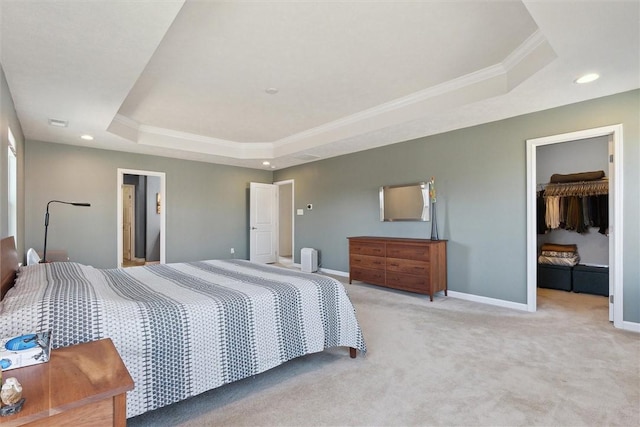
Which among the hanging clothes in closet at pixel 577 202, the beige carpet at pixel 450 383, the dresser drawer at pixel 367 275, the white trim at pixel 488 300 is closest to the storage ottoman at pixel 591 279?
the hanging clothes in closet at pixel 577 202

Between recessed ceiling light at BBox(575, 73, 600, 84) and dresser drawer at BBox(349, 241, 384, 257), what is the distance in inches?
111

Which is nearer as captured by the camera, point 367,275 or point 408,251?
point 408,251

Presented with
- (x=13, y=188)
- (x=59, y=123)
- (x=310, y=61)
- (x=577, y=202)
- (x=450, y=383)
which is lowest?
(x=450, y=383)

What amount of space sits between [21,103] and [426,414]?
4.38 m

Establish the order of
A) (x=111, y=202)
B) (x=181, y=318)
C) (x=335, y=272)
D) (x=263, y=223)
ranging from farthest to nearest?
(x=263, y=223) → (x=335, y=272) → (x=111, y=202) → (x=181, y=318)

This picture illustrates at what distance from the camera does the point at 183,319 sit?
68.9 inches

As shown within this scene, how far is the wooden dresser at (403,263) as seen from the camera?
417 cm

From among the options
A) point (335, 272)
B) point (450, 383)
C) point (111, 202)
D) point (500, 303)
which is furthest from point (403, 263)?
point (111, 202)

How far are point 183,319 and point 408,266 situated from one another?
327 centimetres

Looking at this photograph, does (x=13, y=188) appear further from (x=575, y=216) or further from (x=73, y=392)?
(x=575, y=216)

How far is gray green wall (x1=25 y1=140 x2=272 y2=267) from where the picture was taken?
4.79m

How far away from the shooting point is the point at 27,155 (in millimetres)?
4648

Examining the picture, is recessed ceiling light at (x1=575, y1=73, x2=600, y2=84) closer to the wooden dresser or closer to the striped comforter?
the wooden dresser

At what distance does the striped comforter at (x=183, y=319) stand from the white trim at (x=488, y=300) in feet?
7.89
